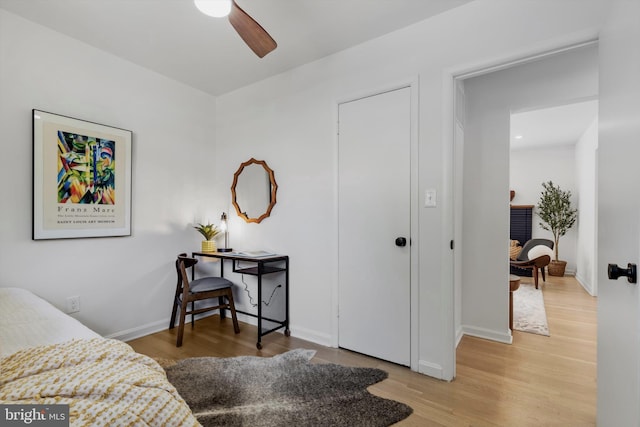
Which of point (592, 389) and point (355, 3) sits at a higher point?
point (355, 3)

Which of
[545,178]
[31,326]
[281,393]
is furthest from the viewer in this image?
[545,178]

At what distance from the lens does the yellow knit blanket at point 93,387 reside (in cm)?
70

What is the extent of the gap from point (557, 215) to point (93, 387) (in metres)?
6.92

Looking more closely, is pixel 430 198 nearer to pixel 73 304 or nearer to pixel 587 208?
pixel 73 304

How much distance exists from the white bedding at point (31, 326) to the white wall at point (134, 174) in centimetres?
61

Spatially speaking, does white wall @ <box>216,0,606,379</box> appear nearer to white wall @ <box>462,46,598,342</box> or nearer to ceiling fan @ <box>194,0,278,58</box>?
white wall @ <box>462,46,598,342</box>

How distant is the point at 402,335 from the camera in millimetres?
2258

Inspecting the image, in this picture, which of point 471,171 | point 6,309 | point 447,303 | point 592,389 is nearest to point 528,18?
point 471,171

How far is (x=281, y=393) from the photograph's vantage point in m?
1.87

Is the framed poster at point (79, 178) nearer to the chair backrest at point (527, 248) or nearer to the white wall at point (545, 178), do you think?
Answer: the chair backrest at point (527, 248)

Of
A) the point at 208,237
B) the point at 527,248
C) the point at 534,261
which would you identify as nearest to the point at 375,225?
the point at 208,237

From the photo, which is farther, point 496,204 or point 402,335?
point 496,204

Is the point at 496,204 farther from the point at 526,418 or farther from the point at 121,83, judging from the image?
the point at 121,83

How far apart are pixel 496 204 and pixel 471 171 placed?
0.38 meters
